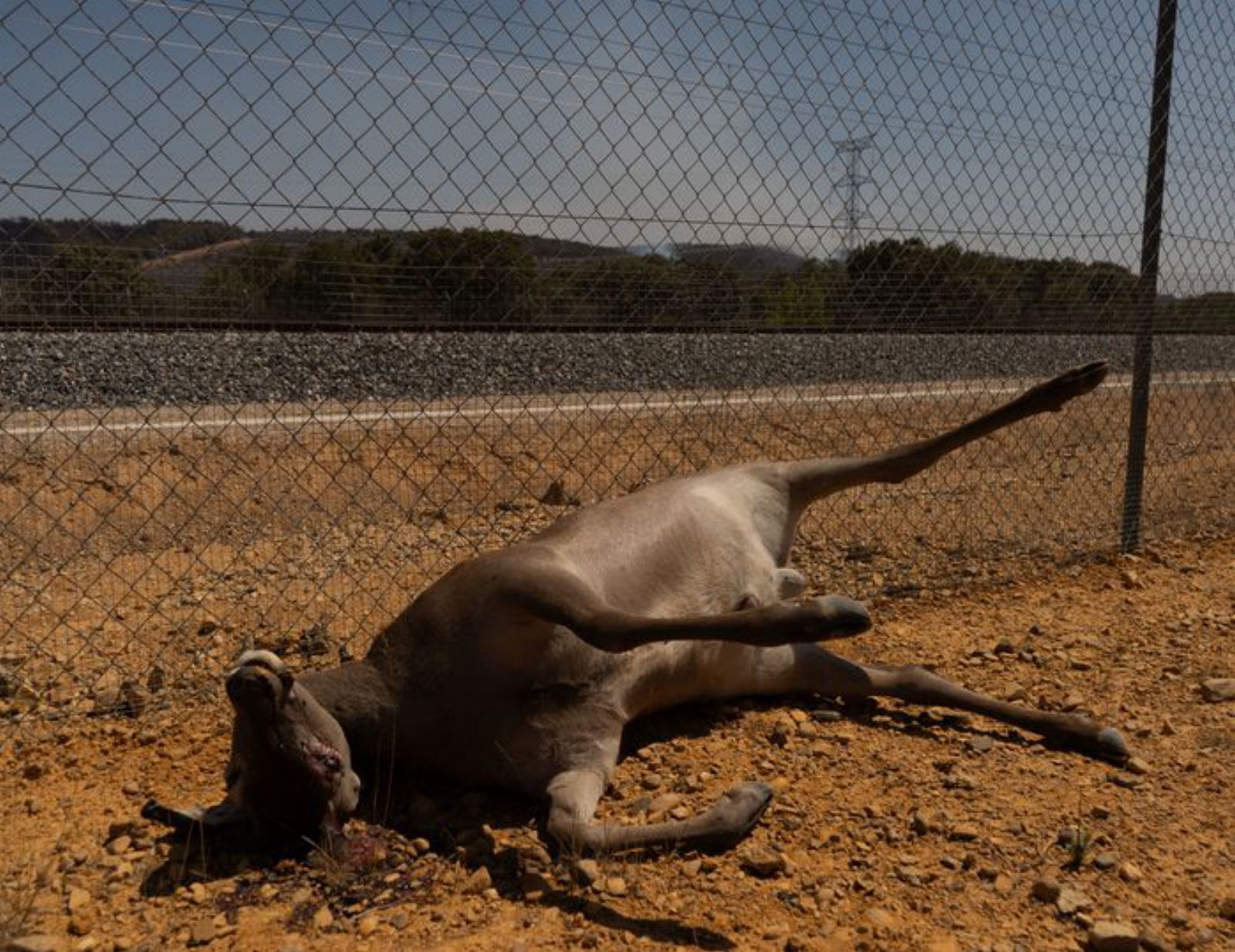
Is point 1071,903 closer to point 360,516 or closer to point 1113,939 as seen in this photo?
point 1113,939

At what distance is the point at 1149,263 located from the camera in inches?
243

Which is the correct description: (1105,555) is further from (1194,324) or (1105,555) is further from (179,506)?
(179,506)

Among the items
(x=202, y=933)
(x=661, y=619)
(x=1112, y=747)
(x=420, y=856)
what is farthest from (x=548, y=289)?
(x=202, y=933)

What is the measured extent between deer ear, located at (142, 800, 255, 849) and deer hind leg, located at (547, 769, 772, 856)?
32.6 inches

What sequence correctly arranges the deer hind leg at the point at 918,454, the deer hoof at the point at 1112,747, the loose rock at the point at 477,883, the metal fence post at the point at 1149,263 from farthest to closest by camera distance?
the metal fence post at the point at 1149,263 → the deer hind leg at the point at 918,454 → the deer hoof at the point at 1112,747 → the loose rock at the point at 477,883

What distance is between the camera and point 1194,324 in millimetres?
7984

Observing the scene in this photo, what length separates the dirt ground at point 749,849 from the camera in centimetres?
265

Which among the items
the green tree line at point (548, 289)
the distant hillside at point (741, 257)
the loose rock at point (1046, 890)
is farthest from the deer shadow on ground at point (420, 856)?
the distant hillside at point (741, 257)

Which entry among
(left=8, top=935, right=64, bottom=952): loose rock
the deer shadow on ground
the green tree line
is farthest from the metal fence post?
(left=8, top=935, right=64, bottom=952): loose rock

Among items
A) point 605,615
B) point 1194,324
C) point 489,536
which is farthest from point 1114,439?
point 605,615

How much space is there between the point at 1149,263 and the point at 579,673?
14.8 ft

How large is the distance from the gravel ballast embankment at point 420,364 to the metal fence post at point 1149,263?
2.54m

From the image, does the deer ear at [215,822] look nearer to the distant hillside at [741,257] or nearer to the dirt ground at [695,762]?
the dirt ground at [695,762]

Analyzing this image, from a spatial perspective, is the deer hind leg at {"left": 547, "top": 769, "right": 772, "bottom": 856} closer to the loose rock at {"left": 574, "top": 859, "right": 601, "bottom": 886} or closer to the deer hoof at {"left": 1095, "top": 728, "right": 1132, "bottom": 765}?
the loose rock at {"left": 574, "top": 859, "right": 601, "bottom": 886}
